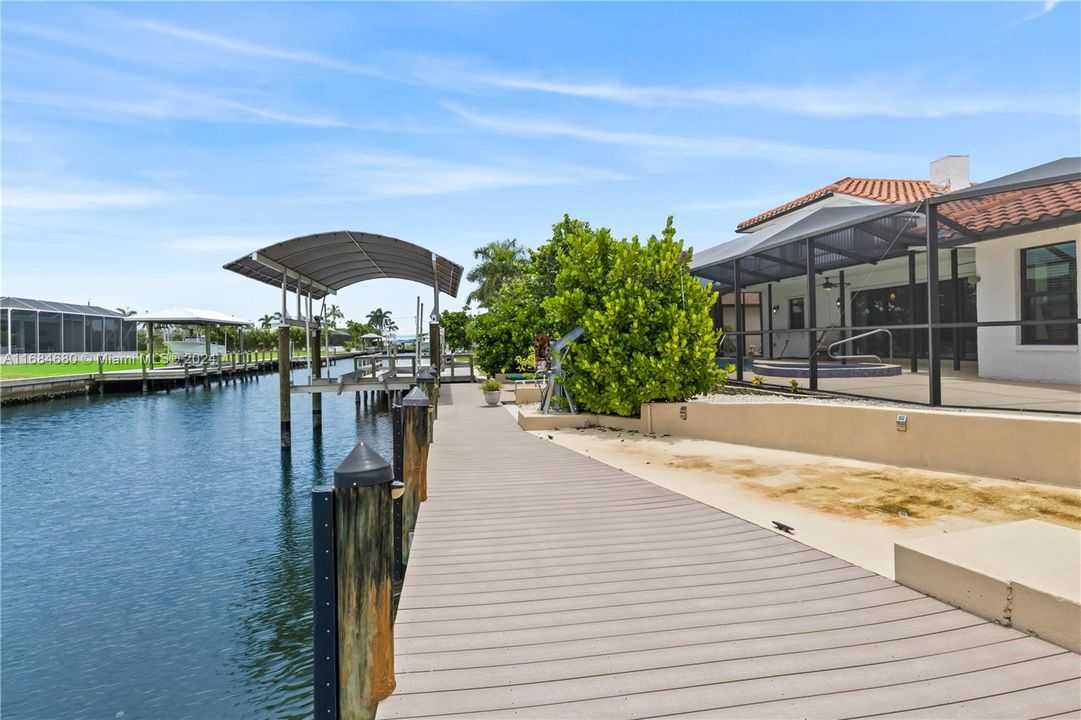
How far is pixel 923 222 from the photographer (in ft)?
37.1

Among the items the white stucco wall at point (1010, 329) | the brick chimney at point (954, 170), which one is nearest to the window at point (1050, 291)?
the white stucco wall at point (1010, 329)

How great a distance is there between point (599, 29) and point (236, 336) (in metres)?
79.0

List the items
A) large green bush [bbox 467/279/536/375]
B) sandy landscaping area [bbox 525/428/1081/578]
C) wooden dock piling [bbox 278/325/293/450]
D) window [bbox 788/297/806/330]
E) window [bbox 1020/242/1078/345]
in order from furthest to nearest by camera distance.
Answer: large green bush [bbox 467/279/536/375] → window [bbox 788/297/806/330] → wooden dock piling [bbox 278/325/293/450] → window [bbox 1020/242/1078/345] → sandy landscaping area [bbox 525/428/1081/578]

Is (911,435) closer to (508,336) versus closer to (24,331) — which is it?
(508,336)

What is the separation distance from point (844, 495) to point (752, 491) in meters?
1.04

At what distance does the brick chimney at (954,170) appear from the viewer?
69.8ft

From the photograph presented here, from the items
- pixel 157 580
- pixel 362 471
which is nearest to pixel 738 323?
pixel 157 580

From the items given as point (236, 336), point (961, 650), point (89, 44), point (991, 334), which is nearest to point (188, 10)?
point (89, 44)

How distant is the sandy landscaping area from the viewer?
5.48 metres

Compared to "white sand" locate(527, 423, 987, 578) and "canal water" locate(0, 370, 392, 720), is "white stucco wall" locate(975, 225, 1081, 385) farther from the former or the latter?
"canal water" locate(0, 370, 392, 720)

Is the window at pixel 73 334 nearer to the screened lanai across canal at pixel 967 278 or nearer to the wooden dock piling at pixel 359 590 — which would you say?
the screened lanai across canal at pixel 967 278

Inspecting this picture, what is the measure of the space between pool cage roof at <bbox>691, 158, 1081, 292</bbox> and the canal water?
11.2 metres

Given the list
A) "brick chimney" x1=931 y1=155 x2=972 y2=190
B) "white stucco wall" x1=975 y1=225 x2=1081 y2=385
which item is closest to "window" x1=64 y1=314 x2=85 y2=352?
"brick chimney" x1=931 y1=155 x2=972 y2=190

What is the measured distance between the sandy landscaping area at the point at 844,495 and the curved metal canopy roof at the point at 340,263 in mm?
10705
